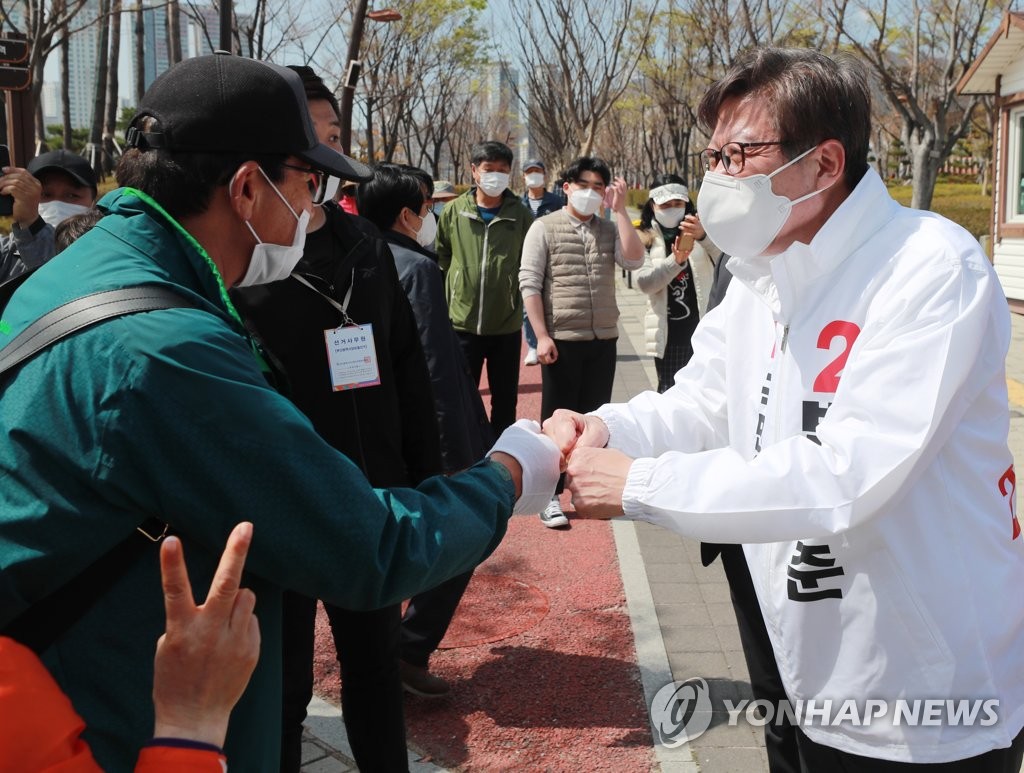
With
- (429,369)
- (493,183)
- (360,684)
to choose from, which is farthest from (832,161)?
(493,183)

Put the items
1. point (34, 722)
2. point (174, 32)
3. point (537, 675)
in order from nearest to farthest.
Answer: point (34, 722), point (537, 675), point (174, 32)

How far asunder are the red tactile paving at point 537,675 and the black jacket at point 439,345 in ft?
2.95

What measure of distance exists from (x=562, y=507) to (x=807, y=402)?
14.5ft

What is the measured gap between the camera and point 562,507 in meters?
6.38

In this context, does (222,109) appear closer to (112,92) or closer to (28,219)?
(28,219)

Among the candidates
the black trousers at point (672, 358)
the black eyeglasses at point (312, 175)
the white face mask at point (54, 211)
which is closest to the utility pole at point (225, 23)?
the white face mask at point (54, 211)

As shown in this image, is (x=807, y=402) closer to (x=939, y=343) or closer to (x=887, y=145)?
(x=939, y=343)

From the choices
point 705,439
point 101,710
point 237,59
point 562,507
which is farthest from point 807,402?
point 562,507

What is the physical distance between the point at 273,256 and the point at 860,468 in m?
1.16

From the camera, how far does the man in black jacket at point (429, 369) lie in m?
3.90

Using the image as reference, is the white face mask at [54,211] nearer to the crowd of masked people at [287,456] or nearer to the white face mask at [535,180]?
the crowd of masked people at [287,456]

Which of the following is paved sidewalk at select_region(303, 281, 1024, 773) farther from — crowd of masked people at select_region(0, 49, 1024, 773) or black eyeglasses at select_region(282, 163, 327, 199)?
black eyeglasses at select_region(282, 163, 327, 199)

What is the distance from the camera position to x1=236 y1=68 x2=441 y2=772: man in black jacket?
2.94m

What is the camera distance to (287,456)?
1.44m
